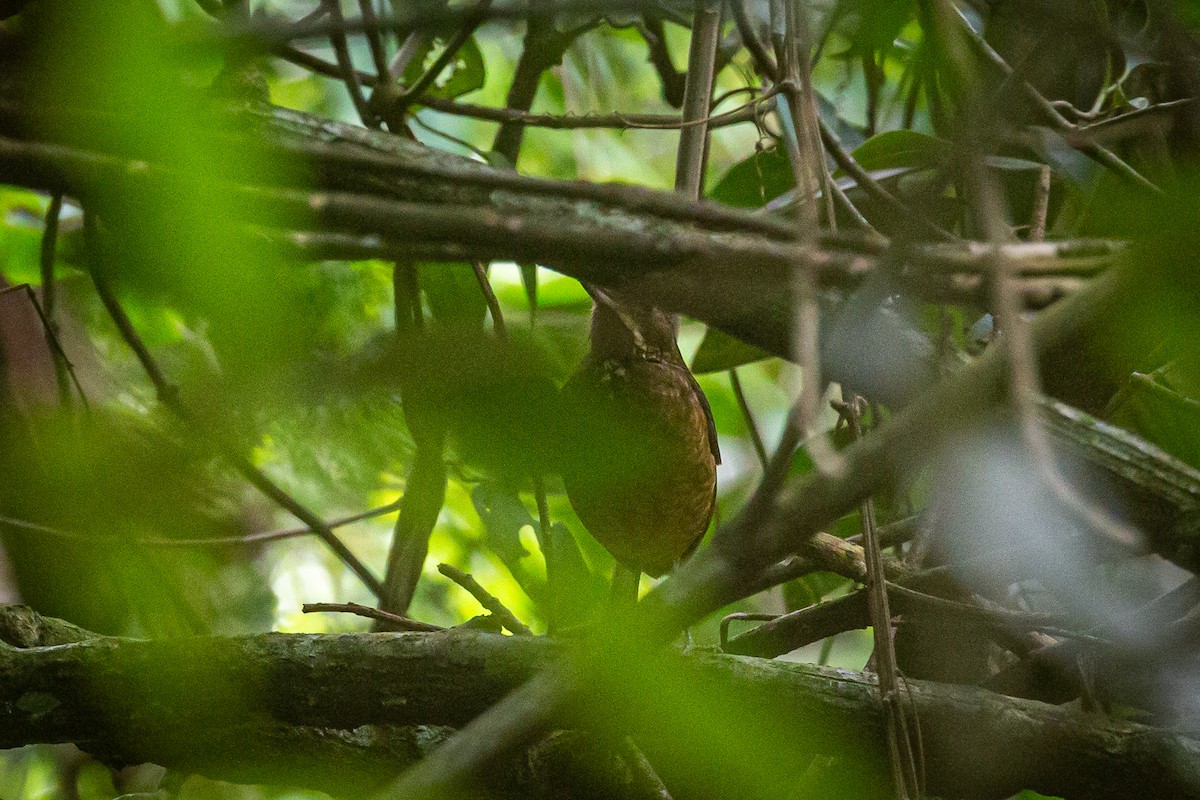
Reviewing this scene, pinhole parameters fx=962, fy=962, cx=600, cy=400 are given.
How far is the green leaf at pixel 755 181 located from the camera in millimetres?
1256

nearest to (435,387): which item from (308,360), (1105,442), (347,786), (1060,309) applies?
(308,360)

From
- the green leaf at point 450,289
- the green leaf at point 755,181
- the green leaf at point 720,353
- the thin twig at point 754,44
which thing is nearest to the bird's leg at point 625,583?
the green leaf at point 720,353

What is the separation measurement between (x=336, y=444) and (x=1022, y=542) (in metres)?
0.63

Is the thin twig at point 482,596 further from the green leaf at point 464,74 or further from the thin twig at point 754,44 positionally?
the green leaf at point 464,74

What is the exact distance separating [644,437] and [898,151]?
1.54 ft

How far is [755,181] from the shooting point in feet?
4.21

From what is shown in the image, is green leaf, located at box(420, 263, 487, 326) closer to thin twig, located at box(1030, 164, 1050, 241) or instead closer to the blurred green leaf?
the blurred green leaf

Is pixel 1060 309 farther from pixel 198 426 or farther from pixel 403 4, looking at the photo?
pixel 403 4

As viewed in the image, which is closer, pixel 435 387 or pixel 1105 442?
pixel 435 387

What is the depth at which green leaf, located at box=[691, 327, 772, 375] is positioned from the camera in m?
1.17

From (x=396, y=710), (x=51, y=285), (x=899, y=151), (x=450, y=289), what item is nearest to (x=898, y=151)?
(x=899, y=151)

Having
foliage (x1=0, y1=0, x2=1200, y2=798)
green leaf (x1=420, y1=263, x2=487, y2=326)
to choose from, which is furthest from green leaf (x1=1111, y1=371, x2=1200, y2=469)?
green leaf (x1=420, y1=263, x2=487, y2=326)

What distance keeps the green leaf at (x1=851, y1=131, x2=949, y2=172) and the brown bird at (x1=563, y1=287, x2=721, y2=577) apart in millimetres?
309

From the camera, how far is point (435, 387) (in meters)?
0.53
